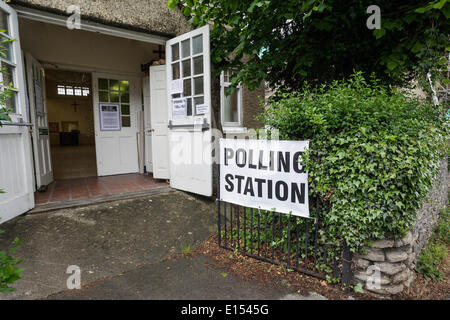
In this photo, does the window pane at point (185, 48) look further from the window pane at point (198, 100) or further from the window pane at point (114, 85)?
the window pane at point (114, 85)

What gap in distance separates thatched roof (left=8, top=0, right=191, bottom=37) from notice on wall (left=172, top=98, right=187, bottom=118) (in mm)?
1136

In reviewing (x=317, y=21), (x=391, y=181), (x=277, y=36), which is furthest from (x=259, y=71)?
(x=391, y=181)

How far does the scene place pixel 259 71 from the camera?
3861 millimetres

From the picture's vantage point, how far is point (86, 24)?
11.9ft

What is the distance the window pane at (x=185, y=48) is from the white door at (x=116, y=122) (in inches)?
88.6

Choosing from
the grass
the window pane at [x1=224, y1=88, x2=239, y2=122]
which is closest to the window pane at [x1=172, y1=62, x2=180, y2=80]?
the window pane at [x1=224, y1=88, x2=239, y2=122]

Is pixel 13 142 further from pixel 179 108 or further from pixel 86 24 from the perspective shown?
pixel 179 108

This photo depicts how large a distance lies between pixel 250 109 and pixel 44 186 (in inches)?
208

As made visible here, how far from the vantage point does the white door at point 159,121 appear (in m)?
4.93

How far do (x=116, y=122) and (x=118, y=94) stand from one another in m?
0.64

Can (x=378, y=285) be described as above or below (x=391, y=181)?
below

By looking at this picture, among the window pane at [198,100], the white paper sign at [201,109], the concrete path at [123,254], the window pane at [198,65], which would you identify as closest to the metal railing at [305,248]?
the concrete path at [123,254]
